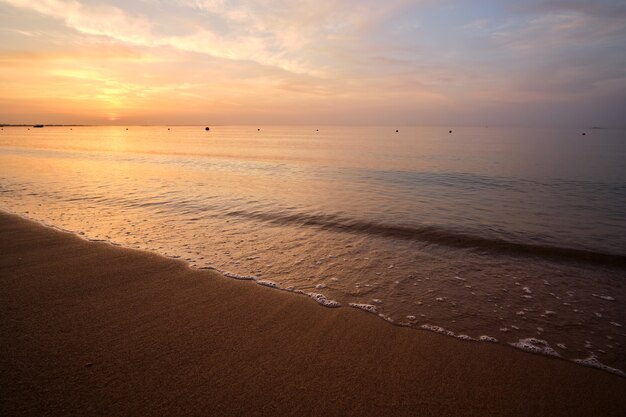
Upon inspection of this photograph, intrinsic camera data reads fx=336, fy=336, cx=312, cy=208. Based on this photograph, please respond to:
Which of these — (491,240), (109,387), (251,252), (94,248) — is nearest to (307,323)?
(109,387)

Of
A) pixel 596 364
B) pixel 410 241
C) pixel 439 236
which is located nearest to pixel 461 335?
pixel 596 364

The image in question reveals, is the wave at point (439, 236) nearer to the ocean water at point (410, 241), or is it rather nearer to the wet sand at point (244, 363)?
the ocean water at point (410, 241)

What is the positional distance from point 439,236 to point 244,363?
337 inches

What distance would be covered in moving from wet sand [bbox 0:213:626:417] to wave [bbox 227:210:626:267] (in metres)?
5.69

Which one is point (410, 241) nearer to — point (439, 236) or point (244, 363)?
point (439, 236)

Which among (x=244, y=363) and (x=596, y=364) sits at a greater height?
(x=244, y=363)

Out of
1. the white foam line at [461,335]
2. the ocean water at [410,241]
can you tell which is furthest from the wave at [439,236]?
the white foam line at [461,335]

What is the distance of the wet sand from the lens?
360 centimetres

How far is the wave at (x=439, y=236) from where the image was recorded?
31.0ft

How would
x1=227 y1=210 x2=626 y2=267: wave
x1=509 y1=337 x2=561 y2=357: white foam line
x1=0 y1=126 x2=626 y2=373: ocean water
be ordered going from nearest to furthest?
x1=509 y1=337 x2=561 y2=357: white foam line, x1=0 y1=126 x2=626 y2=373: ocean water, x1=227 y1=210 x2=626 y2=267: wave

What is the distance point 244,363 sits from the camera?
4242 mm

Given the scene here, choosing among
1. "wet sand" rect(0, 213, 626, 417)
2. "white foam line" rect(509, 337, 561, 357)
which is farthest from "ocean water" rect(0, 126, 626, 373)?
"wet sand" rect(0, 213, 626, 417)

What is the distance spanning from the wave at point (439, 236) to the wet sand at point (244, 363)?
569cm

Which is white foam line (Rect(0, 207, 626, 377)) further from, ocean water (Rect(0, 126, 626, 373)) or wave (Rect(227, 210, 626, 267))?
wave (Rect(227, 210, 626, 267))
